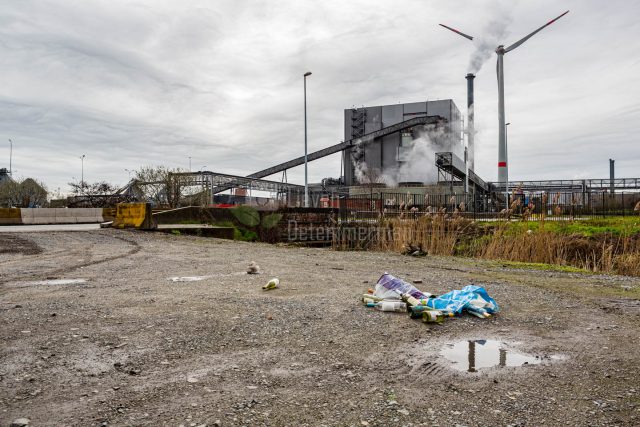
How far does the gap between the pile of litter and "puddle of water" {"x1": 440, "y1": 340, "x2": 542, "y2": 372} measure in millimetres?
637

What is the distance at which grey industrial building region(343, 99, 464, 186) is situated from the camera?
57.9 m

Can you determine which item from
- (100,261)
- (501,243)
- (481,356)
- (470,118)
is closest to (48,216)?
(100,261)

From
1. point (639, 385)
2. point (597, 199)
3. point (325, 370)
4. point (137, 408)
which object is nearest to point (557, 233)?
point (639, 385)

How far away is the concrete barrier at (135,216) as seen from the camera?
1595cm

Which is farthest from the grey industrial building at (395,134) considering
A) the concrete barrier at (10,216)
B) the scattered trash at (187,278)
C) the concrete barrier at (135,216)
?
the scattered trash at (187,278)

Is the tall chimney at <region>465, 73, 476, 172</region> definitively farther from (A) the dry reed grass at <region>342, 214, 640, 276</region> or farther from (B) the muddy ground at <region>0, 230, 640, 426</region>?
(B) the muddy ground at <region>0, 230, 640, 426</region>

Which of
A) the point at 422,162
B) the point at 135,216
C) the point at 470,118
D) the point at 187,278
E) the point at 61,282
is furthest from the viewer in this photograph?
the point at 470,118

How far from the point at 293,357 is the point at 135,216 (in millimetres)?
14608

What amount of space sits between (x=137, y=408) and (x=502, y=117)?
1617 inches

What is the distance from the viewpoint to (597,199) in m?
23.8

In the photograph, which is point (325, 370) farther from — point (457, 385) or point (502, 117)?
point (502, 117)

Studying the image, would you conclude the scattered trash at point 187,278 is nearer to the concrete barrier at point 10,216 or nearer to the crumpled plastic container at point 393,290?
the crumpled plastic container at point 393,290

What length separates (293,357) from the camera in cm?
338

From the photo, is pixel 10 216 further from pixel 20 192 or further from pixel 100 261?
pixel 20 192
